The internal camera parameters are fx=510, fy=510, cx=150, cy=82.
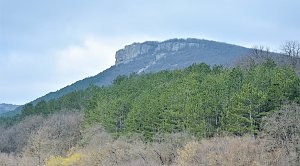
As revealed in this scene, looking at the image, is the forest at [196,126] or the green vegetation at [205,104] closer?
the forest at [196,126]

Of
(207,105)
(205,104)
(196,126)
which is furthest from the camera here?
(205,104)

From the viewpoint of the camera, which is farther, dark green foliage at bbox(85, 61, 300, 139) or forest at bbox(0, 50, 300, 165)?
dark green foliage at bbox(85, 61, 300, 139)

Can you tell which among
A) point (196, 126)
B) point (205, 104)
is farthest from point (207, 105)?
point (196, 126)

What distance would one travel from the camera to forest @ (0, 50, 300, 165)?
46.6m

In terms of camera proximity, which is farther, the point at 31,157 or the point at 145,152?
the point at 31,157

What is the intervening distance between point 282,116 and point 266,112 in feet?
23.9

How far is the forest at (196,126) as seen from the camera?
4659 cm

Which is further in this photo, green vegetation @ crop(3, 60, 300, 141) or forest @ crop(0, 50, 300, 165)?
green vegetation @ crop(3, 60, 300, 141)

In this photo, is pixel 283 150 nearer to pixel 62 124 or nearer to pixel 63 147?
pixel 63 147

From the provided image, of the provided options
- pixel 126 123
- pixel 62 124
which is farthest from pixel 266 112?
pixel 62 124

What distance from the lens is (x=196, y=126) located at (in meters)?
62.0

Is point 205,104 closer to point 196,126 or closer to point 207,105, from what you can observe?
point 207,105

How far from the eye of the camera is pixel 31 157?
7938 centimetres

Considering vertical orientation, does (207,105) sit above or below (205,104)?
below
